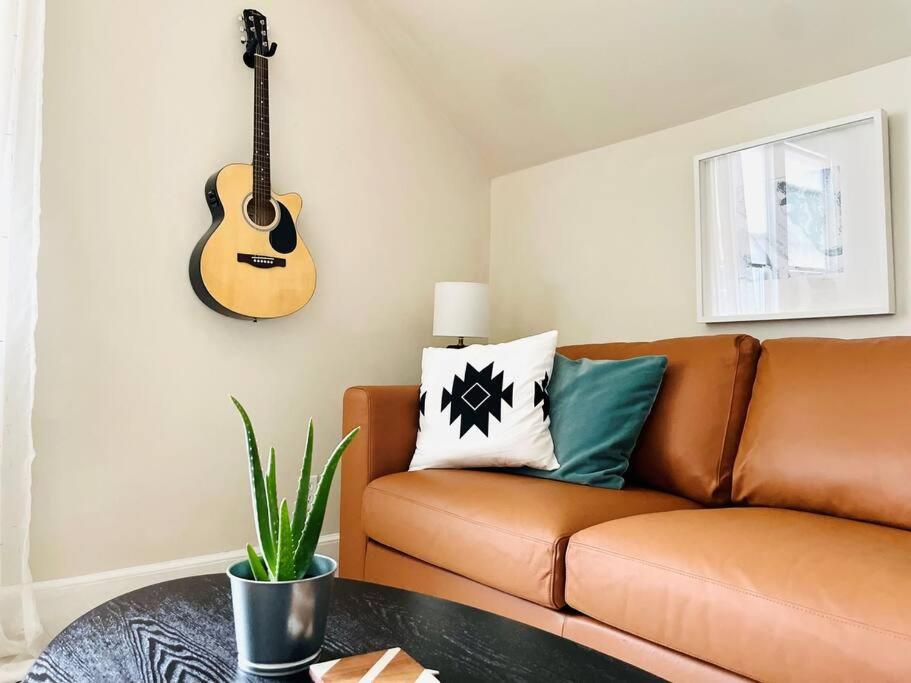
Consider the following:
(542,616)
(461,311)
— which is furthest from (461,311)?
(542,616)

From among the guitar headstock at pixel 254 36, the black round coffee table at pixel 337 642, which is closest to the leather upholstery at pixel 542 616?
the black round coffee table at pixel 337 642

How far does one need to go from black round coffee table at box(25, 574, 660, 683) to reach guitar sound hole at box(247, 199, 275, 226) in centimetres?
150

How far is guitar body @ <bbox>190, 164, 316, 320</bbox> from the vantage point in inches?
88.4

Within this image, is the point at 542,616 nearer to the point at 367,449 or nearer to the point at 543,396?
the point at 543,396

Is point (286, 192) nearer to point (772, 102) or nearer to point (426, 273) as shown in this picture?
point (426, 273)

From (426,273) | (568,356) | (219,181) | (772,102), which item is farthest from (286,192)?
(772,102)

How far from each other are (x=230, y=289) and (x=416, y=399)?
0.71 meters

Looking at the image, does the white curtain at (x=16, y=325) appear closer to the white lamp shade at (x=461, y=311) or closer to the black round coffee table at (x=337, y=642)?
the black round coffee table at (x=337, y=642)

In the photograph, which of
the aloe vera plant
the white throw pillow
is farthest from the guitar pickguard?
the aloe vera plant

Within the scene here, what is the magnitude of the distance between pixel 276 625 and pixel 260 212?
1.77 meters

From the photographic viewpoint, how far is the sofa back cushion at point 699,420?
5.86 ft

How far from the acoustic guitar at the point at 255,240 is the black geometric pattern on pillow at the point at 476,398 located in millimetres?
718

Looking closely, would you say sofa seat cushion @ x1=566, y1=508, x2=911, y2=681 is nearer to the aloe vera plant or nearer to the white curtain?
the aloe vera plant

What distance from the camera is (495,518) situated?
1.56m
